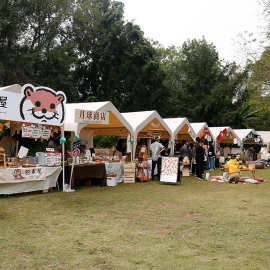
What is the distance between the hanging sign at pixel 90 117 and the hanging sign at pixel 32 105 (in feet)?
1.65

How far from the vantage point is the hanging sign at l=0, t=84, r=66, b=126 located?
22.7 feet

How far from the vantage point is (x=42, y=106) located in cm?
763

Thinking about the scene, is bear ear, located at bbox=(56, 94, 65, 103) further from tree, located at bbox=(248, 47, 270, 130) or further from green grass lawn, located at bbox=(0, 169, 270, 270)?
tree, located at bbox=(248, 47, 270, 130)

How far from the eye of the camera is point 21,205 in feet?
21.3

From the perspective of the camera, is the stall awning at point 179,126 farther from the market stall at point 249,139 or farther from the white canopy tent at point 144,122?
the market stall at point 249,139

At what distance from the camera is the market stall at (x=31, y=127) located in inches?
278

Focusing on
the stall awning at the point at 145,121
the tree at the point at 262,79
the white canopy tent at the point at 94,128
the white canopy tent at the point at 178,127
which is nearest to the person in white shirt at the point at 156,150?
the stall awning at the point at 145,121

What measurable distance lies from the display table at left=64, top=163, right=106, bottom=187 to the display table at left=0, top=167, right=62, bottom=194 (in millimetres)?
448

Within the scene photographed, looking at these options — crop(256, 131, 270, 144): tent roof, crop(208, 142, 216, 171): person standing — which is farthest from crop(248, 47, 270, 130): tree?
crop(208, 142, 216, 171): person standing

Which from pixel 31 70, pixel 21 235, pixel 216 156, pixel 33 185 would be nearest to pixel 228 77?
pixel 216 156

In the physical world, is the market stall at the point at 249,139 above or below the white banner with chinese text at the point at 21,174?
above

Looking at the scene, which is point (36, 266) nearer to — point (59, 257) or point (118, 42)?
point (59, 257)

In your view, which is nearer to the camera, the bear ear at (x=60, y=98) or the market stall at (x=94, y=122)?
the bear ear at (x=60, y=98)

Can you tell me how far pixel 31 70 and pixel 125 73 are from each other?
28.2ft
